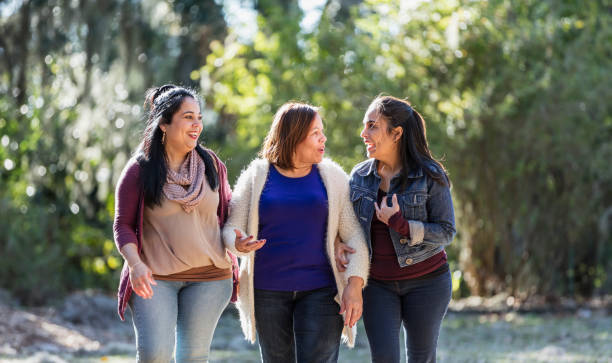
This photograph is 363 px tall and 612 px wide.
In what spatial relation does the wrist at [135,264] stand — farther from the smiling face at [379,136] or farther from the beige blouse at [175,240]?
the smiling face at [379,136]

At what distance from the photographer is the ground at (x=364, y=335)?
290 inches

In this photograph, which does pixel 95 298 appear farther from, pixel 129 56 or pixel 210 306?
pixel 210 306

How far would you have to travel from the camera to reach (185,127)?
11.9 feet

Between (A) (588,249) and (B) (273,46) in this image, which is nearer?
(B) (273,46)

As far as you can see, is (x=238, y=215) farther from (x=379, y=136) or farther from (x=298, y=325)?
(x=379, y=136)

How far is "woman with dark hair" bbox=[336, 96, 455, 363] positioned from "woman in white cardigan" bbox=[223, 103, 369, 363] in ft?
0.37

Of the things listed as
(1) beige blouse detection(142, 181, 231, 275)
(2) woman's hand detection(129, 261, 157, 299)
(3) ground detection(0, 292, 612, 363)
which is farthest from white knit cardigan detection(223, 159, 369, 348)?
(3) ground detection(0, 292, 612, 363)

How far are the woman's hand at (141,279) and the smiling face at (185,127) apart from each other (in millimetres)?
582

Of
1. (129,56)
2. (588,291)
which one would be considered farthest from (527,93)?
(129,56)

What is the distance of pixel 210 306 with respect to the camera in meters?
3.60

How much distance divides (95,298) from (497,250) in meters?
5.81

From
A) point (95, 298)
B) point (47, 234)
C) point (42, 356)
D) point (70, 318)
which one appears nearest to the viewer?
point (42, 356)

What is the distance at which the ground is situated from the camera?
7355mm

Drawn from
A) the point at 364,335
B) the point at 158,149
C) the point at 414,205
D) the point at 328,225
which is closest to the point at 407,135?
the point at 414,205
